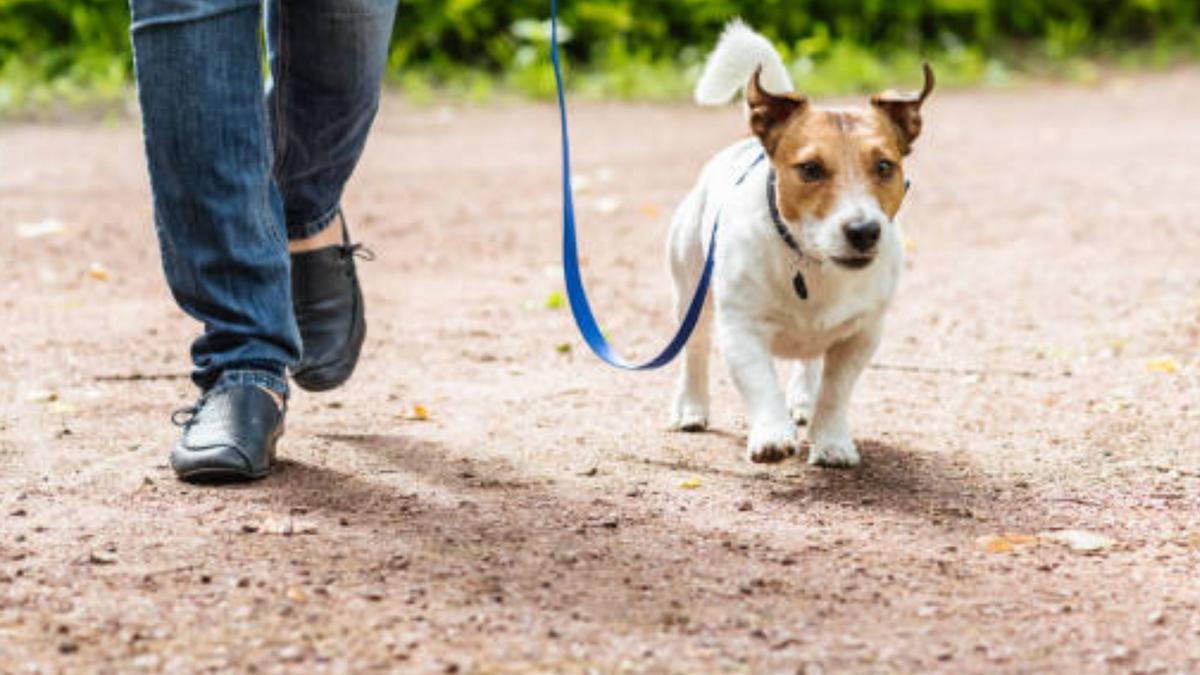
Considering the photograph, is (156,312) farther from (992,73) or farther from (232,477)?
(992,73)

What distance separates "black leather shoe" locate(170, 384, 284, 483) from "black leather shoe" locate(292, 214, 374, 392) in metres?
0.46

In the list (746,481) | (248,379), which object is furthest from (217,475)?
(746,481)

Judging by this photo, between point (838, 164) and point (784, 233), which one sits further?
point (784, 233)

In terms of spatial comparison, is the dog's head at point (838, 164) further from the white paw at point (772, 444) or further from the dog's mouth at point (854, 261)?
the white paw at point (772, 444)

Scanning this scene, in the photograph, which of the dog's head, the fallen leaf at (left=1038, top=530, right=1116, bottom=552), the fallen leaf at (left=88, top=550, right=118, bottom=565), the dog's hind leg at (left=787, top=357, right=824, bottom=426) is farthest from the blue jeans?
the fallen leaf at (left=1038, top=530, right=1116, bottom=552)

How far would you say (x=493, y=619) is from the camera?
2.50 meters

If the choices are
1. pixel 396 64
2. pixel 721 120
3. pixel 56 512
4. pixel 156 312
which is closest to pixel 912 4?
pixel 721 120

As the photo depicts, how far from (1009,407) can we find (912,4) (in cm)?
800

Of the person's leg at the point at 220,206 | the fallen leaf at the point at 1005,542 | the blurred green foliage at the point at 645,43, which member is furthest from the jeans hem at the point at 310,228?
the blurred green foliage at the point at 645,43

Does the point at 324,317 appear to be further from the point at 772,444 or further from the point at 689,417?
the point at 772,444

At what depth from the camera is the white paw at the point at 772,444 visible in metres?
3.30

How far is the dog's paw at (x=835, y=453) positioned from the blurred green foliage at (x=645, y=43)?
277 inches

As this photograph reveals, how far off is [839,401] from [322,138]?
3.91ft

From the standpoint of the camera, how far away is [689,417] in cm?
390
